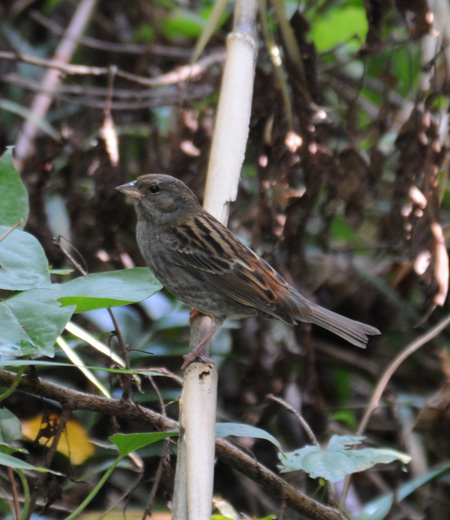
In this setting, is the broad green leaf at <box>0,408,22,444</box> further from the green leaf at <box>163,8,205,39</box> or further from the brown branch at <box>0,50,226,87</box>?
the green leaf at <box>163,8,205,39</box>

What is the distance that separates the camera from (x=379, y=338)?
5039 millimetres

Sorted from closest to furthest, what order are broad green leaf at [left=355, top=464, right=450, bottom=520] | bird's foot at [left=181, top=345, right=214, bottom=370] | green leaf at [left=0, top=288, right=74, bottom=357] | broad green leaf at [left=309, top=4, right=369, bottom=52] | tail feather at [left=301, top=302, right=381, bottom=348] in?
green leaf at [left=0, top=288, right=74, bottom=357], bird's foot at [left=181, top=345, right=214, bottom=370], broad green leaf at [left=355, top=464, right=450, bottom=520], tail feather at [left=301, top=302, right=381, bottom=348], broad green leaf at [left=309, top=4, right=369, bottom=52]

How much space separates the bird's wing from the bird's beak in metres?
0.26

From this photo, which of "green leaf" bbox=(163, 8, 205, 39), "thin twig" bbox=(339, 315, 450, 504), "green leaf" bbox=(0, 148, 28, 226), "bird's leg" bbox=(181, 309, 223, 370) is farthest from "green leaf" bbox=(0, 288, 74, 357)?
"green leaf" bbox=(163, 8, 205, 39)

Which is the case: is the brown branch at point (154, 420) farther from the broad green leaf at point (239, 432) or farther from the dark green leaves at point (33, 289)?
the dark green leaves at point (33, 289)

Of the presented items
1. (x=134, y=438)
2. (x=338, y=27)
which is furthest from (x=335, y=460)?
(x=338, y=27)

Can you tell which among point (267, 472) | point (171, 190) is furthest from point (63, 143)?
point (267, 472)

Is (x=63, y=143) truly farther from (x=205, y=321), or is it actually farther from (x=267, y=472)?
(x=267, y=472)

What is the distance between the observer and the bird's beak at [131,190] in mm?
3721

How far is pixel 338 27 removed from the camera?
18.2 feet

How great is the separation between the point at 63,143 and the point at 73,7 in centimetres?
321

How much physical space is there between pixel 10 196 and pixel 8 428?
29.5 inches

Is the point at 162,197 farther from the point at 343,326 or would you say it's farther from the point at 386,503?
the point at 386,503

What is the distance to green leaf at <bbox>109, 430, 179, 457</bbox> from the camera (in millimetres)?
2191
